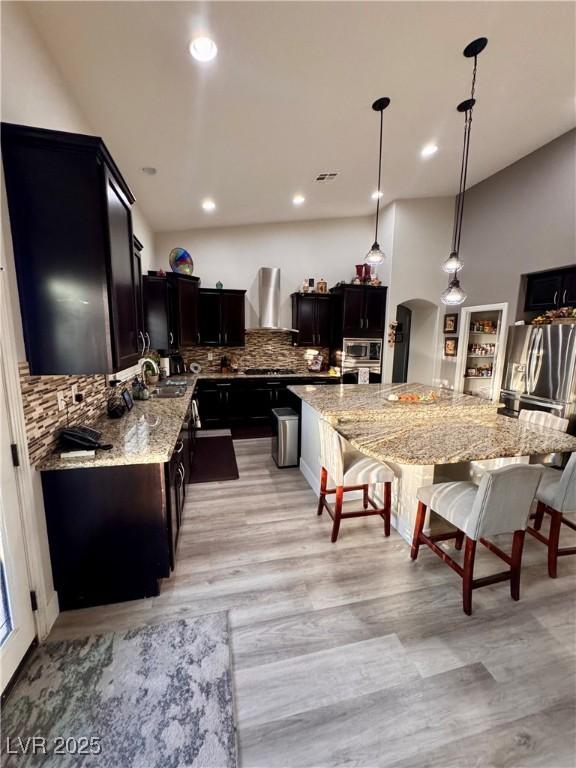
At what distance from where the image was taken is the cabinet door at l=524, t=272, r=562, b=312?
153 inches

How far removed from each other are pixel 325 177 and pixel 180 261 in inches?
96.0

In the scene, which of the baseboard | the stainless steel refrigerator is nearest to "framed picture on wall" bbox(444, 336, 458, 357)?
the stainless steel refrigerator

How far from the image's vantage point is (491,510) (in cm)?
172

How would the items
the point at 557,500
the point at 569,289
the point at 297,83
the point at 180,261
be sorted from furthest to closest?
the point at 180,261 < the point at 569,289 < the point at 297,83 < the point at 557,500

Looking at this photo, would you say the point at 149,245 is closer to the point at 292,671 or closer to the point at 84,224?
the point at 84,224

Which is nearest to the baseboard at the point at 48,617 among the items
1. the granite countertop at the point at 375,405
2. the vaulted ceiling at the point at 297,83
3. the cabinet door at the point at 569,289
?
the granite countertop at the point at 375,405

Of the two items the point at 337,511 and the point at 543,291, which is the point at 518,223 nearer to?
the point at 543,291

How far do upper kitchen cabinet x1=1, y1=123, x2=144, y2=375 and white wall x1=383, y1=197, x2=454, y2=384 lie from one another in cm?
471

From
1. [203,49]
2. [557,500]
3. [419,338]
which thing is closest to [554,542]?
[557,500]

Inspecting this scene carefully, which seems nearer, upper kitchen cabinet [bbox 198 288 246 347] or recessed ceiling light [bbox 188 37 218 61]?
recessed ceiling light [bbox 188 37 218 61]

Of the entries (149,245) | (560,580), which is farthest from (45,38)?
(560,580)

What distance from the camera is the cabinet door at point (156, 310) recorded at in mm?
3902

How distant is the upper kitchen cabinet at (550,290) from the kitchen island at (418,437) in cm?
186

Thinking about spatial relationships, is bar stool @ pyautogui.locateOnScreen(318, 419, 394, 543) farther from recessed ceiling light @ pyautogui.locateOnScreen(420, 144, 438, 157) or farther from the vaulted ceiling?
recessed ceiling light @ pyautogui.locateOnScreen(420, 144, 438, 157)
